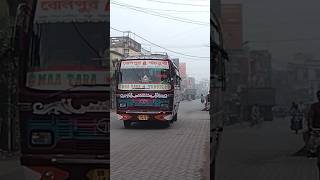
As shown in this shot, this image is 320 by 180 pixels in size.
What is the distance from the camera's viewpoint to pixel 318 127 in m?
2.78

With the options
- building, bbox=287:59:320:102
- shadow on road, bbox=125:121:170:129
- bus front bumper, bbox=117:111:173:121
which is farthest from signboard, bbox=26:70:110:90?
building, bbox=287:59:320:102

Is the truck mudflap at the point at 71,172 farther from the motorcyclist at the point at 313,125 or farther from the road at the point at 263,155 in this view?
the motorcyclist at the point at 313,125

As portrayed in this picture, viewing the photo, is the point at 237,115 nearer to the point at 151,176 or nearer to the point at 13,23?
the point at 151,176

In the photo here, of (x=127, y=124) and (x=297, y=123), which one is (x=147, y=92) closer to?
(x=127, y=124)

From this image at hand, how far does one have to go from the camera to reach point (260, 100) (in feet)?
9.40

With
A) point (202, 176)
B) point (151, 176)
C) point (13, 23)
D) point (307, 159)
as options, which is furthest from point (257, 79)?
point (13, 23)

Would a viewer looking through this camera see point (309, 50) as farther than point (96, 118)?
No

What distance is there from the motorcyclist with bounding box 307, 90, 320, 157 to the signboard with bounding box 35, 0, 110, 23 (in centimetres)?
116

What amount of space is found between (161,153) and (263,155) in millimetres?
876

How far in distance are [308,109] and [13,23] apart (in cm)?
161

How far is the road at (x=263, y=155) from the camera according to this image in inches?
111

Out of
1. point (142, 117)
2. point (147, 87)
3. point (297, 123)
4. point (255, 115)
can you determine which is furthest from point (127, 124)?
point (147, 87)

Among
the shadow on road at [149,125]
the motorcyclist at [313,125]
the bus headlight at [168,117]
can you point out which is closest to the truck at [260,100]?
the motorcyclist at [313,125]

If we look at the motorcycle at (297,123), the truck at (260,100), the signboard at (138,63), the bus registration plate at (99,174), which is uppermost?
the signboard at (138,63)
